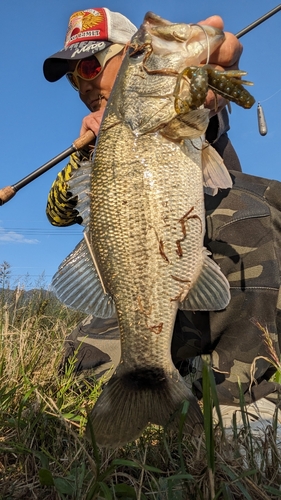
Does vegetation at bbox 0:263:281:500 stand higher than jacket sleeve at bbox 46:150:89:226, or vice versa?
jacket sleeve at bbox 46:150:89:226

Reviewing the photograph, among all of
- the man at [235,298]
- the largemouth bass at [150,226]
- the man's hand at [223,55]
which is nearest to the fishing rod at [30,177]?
the man at [235,298]

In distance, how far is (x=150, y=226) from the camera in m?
2.17

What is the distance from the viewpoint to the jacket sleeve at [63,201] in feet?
14.1

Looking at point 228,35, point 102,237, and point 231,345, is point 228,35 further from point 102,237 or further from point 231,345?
point 231,345

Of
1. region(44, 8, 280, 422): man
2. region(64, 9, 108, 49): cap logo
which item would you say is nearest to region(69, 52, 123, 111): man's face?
region(64, 9, 108, 49): cap logo

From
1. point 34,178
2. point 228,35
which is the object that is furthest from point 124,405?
point 34,178

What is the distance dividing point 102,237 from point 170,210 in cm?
35

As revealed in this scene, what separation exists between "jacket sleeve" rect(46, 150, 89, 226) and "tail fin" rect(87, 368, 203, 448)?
8.04 ft

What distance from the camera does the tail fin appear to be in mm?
1872

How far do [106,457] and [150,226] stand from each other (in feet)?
3.41

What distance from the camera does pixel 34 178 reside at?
4.50m

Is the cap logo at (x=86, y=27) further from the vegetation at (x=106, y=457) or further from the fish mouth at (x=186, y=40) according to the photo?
the vegetation at (x=106, y=457)

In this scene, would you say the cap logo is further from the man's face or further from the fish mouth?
the fish mouth

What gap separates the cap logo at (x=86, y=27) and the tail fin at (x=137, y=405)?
3.38 meters
